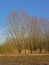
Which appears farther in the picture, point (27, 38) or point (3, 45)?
point (27, 38)

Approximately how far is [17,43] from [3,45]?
576cm

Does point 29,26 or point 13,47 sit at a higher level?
point 29,26

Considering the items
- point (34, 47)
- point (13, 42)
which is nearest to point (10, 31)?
point (13, 42)

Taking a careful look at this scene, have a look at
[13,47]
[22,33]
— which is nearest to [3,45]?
[13,47]

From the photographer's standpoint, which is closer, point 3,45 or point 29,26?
point 3,45

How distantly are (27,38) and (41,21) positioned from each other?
6.26m

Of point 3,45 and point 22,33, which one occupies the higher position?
point 22,33

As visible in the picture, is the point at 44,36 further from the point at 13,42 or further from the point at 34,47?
the point at 13,42

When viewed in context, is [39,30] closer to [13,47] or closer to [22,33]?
[22,33]

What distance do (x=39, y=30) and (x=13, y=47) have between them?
30.6 ft

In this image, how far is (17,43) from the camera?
58.6 meters

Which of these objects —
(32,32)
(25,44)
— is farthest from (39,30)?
(25,44)

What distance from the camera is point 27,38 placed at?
58.5 metres

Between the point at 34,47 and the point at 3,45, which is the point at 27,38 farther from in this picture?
the point at 3,45
